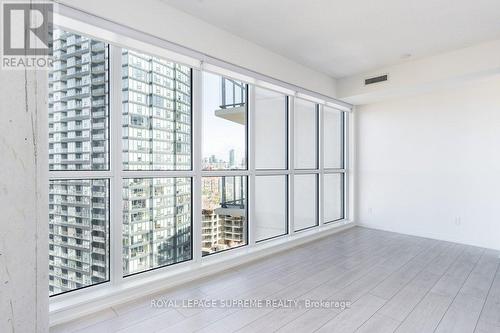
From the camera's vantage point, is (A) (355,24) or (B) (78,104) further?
(A) (355,24)

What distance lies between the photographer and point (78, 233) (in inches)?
96.8

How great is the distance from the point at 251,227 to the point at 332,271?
1218 millimetres

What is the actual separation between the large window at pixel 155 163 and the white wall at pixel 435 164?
78.8 inches

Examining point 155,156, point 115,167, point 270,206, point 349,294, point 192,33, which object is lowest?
point 349,294

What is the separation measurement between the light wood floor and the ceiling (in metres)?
2.90

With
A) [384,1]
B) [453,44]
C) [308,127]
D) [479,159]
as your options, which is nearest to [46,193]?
[384,1]

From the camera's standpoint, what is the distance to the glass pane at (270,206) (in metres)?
4.15

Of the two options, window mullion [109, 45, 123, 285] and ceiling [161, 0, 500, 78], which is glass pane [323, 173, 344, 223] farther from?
window mullion [109, 45, 123, 285]

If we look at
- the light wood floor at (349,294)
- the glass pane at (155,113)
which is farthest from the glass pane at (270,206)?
the glass pane at (155,113)

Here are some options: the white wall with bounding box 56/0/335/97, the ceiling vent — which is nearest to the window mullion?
the white wall with bounding box 56/0/335/97

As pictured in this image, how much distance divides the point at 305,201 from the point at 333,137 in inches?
62.0

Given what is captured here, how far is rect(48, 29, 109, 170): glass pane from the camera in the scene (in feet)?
7.75

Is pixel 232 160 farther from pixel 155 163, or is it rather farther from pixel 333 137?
pixel 333 137

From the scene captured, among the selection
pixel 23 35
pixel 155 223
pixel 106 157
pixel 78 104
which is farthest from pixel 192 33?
pixel 155 223
